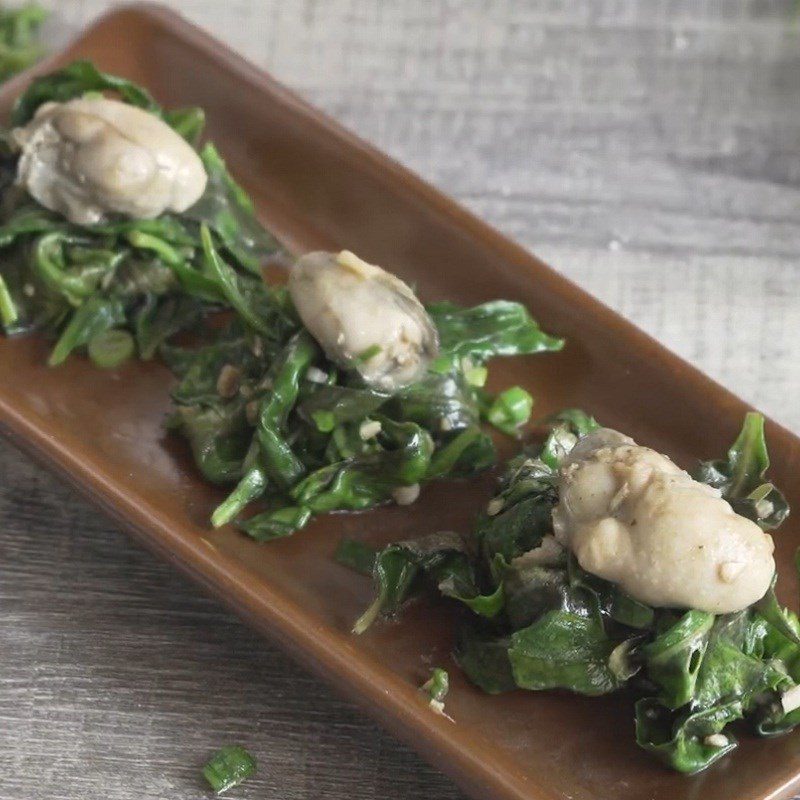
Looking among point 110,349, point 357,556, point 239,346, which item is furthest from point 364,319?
point 110,349

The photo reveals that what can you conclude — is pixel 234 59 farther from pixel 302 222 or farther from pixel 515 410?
pixel 515 410

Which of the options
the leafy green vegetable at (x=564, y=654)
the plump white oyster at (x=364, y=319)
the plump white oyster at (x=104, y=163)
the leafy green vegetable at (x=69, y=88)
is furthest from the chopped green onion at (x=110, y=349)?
the leafy green vegetable at (x=564, y=654)

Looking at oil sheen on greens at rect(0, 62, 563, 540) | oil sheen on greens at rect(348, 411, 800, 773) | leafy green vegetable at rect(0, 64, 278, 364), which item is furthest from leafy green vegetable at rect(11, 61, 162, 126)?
oil sheen on greens at rect(348, 411, 800, 773)

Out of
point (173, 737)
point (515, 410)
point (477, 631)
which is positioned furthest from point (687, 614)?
point (173, 737)

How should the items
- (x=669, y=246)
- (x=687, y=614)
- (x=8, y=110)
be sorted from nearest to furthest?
(x=687, y=614) < (x=8, y=110) < (x=669, y=246)

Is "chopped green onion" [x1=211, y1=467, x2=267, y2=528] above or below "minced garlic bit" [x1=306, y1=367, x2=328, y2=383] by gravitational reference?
below

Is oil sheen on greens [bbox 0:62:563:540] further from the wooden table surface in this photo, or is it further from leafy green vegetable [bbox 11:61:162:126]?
the wooden table surface

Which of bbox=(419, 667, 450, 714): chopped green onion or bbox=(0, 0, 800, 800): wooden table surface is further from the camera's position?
bbox=(0, 0, 800, 800): wooden table surface
